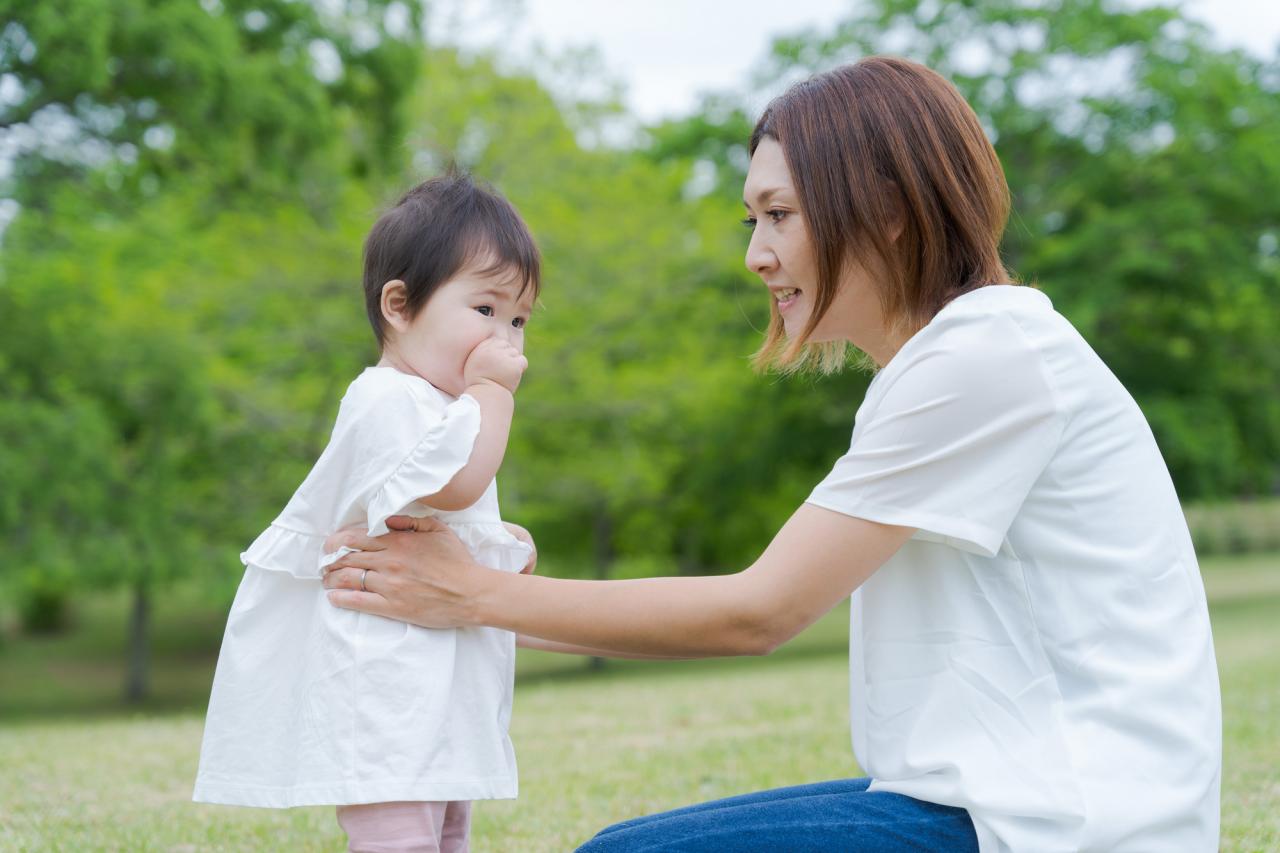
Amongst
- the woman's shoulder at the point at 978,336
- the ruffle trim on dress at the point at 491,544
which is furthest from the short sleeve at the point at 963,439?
the ruffle trim on dress at the point at 491,544

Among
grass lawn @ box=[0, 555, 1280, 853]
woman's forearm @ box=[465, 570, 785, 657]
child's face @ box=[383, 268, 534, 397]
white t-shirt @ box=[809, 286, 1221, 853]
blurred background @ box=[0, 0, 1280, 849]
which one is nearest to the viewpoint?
white t-shirt @ box=[809, 286, 1221, 853]

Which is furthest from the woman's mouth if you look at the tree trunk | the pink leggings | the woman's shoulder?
the tree trunk

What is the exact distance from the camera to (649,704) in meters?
8.78

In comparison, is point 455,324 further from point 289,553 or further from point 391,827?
point 391,827

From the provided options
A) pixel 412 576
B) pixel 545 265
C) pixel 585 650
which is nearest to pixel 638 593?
pixel 585 650

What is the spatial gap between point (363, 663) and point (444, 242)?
2.74ft

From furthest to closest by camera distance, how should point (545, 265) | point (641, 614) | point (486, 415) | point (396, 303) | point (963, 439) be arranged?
point (545, 265), point (396, 303), point (486, 415), point (641, 614), point (963, 439)

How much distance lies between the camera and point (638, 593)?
212 centimetres

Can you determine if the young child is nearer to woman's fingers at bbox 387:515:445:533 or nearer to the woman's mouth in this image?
woman's fingers at bbox 387:515:445:533

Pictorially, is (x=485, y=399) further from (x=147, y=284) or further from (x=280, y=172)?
(x=147, y=284)

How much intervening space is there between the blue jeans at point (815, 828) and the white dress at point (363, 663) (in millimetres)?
380

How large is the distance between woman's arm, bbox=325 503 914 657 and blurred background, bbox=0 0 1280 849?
428 inches

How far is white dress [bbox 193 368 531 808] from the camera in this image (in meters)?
2.32

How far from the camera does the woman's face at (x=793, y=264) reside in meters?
2.26
